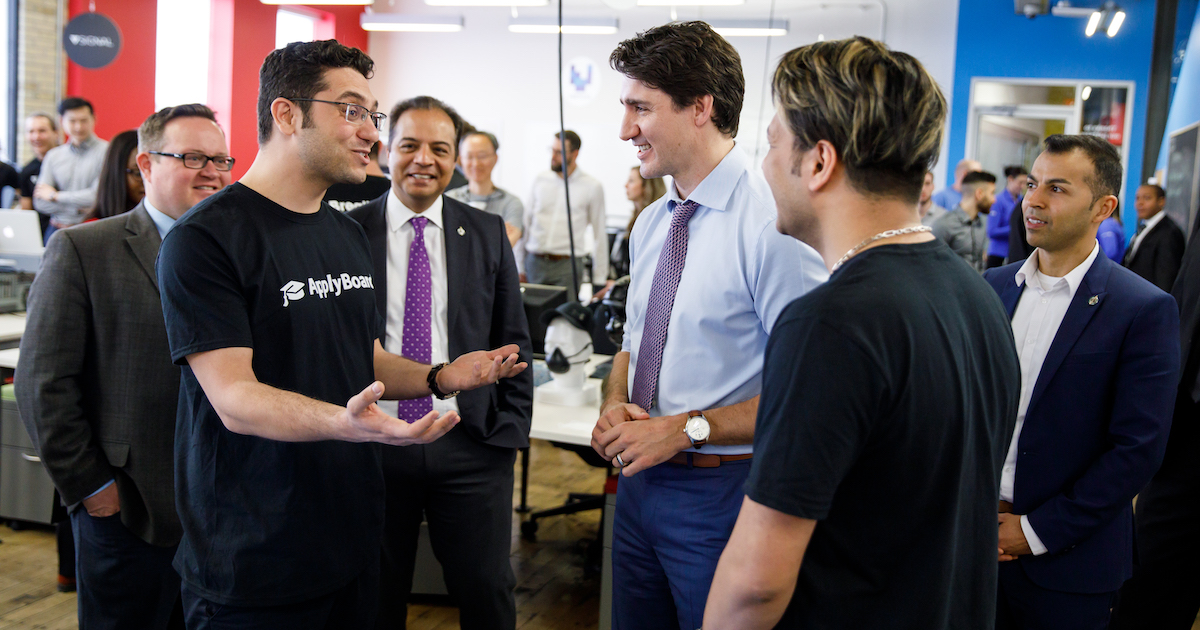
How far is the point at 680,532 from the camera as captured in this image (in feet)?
5.23

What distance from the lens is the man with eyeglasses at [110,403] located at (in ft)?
6.72

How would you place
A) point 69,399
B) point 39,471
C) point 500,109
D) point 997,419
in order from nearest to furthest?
1. point 997,419
2. point 69,399
3. point 39,471
4. point 500,109

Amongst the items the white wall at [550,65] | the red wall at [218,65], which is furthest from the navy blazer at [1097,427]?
the white wall at [550,65]

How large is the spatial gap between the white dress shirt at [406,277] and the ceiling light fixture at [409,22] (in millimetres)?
9355

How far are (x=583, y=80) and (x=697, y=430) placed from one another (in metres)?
10.5

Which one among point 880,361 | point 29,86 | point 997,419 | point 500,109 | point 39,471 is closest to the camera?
point 880,361

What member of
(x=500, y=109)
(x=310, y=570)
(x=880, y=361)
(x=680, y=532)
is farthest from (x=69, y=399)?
(x=500, y=109)

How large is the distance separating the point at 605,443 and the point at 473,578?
93cm

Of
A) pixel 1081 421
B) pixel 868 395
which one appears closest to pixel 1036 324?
pixel 1081 421

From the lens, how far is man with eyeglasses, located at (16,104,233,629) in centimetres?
205

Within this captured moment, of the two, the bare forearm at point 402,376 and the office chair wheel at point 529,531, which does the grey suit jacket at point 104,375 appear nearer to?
the bare forearm at point 402,376

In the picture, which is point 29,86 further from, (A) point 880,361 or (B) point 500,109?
(A) point 880,361

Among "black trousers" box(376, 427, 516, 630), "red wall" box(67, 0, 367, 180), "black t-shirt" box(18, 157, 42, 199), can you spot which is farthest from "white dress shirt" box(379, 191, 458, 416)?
"black t-shirt" box(18, 157, 42, 199)

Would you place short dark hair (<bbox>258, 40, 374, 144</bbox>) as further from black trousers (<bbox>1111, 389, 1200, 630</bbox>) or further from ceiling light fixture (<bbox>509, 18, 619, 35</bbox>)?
ceiling light fixture (<bbox>509, 18, 619, 35</bbox>)
